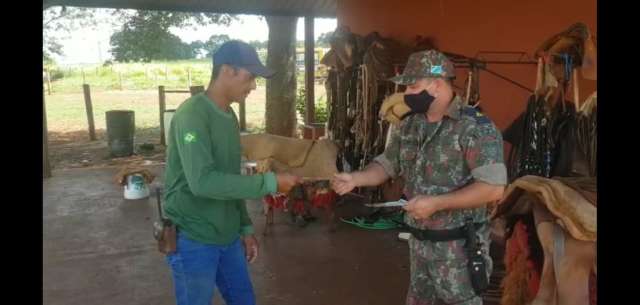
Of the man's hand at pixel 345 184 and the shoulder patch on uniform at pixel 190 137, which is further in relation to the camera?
the man's hand at pixel 345 184

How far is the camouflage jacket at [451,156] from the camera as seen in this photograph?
236 cm

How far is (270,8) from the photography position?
344 inches

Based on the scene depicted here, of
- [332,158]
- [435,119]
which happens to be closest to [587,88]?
[435,119]

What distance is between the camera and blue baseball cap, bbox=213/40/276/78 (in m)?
2.43

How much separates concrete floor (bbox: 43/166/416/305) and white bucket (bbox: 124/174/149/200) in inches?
18.3

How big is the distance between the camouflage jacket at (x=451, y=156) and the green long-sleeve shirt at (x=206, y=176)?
2.22 feet

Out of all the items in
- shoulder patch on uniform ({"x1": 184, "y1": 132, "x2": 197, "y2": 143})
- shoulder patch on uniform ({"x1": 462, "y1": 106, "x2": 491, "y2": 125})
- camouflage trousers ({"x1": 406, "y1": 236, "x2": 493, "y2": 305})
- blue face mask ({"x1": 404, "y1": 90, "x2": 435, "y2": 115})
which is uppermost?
blue face mask ({"x1": 404, "y1": 90, "x2": 435, "y2": 115})

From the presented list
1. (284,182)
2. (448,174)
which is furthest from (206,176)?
(448,174)

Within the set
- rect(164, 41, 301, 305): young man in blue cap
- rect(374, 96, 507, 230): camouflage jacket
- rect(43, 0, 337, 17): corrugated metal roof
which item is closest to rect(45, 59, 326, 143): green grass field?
rect(43, 0, 337, 17): corrugated metal roof

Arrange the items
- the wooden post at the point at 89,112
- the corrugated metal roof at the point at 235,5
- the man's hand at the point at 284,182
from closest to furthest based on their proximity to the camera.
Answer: the man's hand at the point at 284,182 < the corrugated metal roof at the point at 235,5 < the wooden post at the point at 89,112

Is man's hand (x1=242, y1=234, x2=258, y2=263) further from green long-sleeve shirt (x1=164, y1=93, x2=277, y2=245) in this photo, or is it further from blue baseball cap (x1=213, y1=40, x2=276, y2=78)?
blue baseball cap (x1=213, y1=40, x2=276, y2=78)

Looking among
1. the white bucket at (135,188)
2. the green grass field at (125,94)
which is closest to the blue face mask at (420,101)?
the white bucket at (135,188)

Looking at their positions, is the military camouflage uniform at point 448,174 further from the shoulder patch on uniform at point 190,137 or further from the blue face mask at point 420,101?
the shoulder patch on uniform at point 190,137

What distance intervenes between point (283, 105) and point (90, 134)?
5.56m
